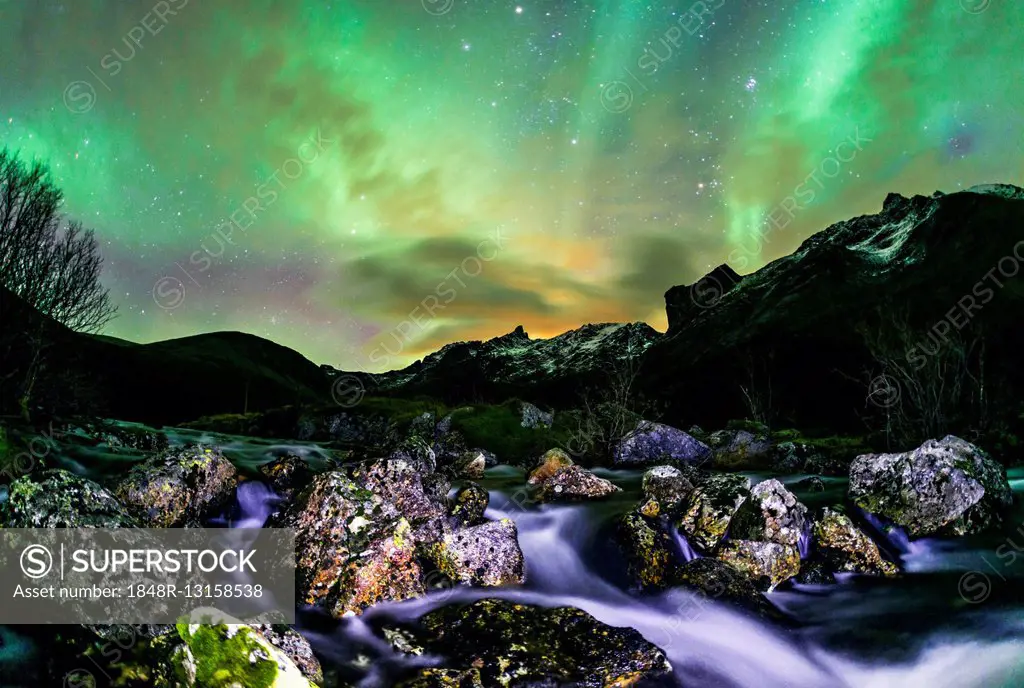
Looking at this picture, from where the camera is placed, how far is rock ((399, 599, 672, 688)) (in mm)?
6535

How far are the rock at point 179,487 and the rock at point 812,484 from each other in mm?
15309

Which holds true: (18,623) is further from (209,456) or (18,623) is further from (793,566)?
(793,566)

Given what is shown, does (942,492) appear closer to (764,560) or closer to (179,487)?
(764,560)

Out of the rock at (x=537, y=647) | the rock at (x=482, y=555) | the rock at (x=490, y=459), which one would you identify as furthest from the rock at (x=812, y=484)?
the rock at (x=490, y=459)

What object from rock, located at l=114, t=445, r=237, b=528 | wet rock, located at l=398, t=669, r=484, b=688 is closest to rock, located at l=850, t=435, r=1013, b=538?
wet rock, located at l=398, t=669, r=484, b=688

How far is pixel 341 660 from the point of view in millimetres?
7324

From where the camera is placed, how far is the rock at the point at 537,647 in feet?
21.4

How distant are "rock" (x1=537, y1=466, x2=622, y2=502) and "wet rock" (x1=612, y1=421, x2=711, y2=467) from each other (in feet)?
23.3

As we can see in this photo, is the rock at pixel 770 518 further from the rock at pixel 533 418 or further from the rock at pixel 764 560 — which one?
the rock at pixel 533 418

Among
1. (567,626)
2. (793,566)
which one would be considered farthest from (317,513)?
(793,566)

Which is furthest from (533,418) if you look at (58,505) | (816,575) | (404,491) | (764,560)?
(58,505)

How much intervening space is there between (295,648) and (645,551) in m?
7.33

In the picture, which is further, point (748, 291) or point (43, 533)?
point (748, 291)

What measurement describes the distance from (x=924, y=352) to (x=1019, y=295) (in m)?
68.4
